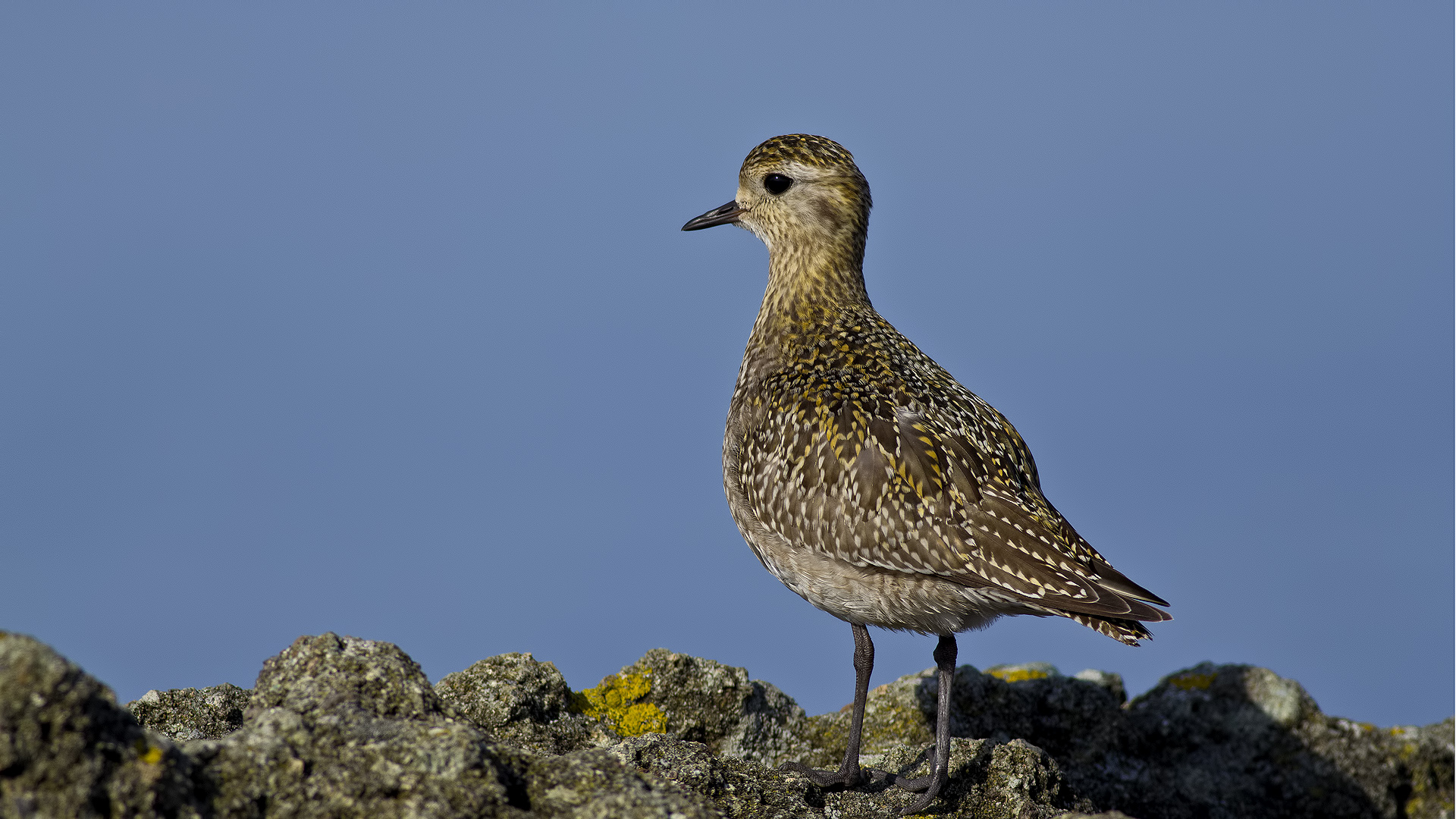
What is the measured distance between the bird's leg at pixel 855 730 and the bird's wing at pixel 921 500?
905 millimetres

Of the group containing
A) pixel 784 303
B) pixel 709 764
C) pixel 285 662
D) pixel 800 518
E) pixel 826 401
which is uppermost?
pixel 784 303

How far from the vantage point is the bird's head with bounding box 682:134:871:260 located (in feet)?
29.3

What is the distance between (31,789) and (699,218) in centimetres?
707

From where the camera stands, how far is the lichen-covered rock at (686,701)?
7234mm

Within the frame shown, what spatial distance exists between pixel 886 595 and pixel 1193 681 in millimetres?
3652

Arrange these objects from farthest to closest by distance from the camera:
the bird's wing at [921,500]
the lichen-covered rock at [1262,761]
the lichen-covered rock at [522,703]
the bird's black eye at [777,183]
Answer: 1. the bird's black eye at [777,183]
2. the lichen-covered rock at [1262,761]
3. the bird's wing at [921,500]
4. the lichen-covered rock at [522,703]

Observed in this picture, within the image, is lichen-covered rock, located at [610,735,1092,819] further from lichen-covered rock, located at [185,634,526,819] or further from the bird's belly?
lichen-covered rock, located at [185,634,526,819]

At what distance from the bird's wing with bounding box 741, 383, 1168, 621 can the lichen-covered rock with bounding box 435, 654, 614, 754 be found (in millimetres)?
1699

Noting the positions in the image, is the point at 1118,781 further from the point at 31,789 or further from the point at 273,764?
the point at 31,789

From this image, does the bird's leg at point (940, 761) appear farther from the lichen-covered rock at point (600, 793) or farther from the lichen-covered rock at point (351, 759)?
the lichen-covered rock at point (351, 759)

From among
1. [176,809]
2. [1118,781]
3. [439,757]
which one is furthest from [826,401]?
[176,809]

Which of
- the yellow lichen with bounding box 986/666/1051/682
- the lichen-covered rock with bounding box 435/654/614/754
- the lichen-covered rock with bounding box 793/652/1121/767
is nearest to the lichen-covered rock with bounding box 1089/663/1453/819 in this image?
the lichen-covered rock with bounding box 793/652/1121/767

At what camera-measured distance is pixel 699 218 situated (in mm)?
9617

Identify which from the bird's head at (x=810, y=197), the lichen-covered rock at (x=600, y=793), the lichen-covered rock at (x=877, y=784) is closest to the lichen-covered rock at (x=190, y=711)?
the lichen-covered rock at (x=877, y=784)
